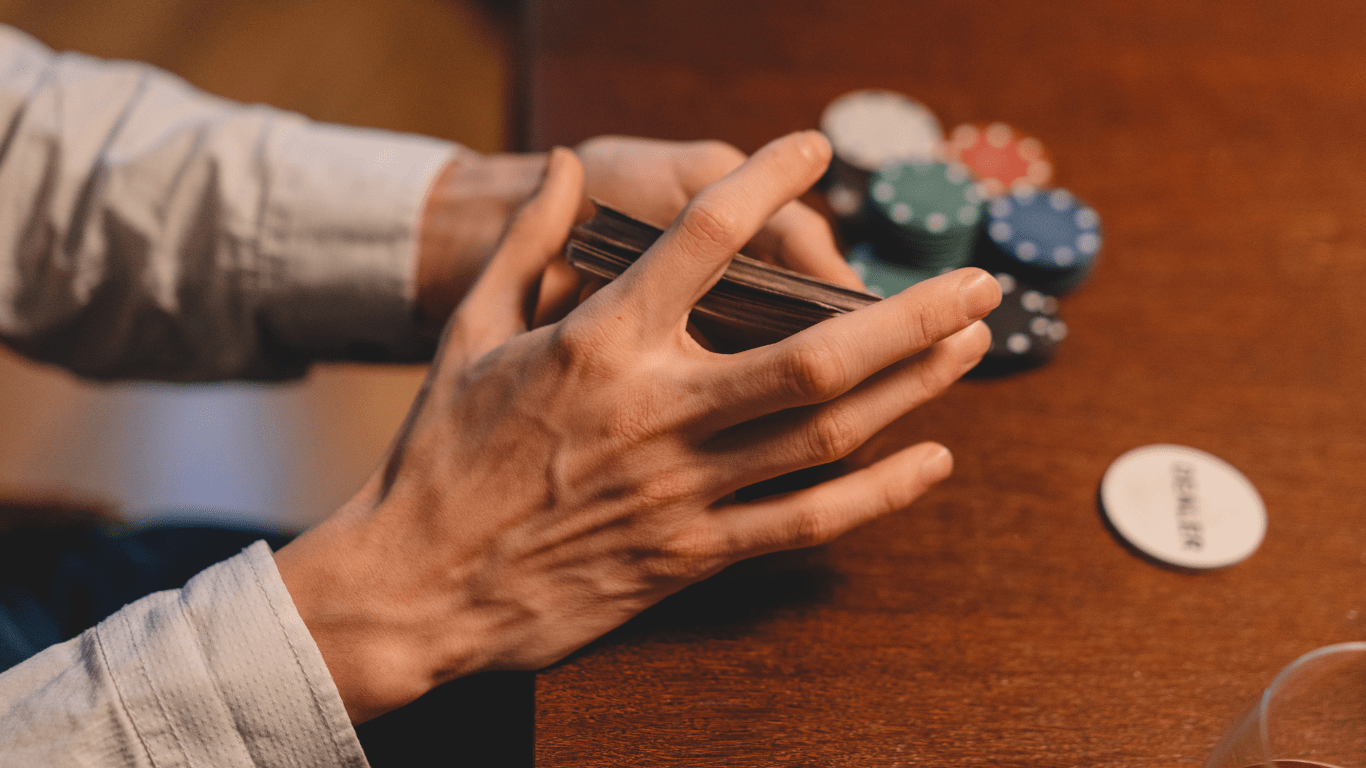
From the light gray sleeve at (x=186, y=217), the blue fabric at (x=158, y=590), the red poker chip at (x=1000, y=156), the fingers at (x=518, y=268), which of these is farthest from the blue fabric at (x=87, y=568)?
the red poker chip at (x=1000, y=156)

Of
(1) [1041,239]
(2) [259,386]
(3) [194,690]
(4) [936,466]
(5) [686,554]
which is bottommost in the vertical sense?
(2) [259,386]

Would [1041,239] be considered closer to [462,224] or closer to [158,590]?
[462,224]

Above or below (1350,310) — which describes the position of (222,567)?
below

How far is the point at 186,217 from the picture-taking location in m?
0.91

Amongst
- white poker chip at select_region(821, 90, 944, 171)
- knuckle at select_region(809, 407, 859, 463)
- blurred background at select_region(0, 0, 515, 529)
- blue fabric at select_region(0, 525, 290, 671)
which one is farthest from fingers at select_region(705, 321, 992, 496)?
blurred background at select_region(0, 0, 515, 529)

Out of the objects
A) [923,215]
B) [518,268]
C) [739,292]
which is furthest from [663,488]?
[923,215]

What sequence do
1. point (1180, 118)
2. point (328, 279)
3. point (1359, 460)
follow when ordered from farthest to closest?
point (1180, 118), point (328, 279), point (1359, 460)

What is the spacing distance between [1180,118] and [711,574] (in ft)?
2.95

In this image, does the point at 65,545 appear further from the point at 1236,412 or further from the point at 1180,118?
the point at 1180,118

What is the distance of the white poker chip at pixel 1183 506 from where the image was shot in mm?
725

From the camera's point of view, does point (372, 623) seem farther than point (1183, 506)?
No

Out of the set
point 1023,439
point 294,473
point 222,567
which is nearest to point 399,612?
point 222,567

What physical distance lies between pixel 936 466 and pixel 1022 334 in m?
0.24

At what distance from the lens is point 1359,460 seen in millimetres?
800
